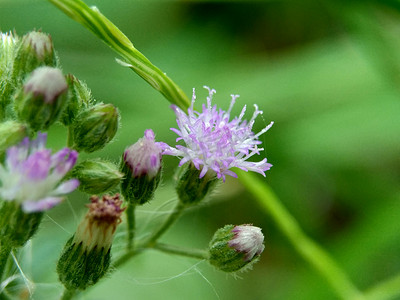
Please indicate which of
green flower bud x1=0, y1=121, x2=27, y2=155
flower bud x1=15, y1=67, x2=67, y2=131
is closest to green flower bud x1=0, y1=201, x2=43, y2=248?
green flower bud x1=0, y1=121, x2=27, y2=155

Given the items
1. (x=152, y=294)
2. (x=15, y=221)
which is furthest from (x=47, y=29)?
(x=15, y=221)

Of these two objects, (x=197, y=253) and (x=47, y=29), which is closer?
(x=197, y=253)

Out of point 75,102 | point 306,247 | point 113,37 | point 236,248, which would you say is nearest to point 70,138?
point 75,102

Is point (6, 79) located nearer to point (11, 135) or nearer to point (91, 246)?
point (11, 135)

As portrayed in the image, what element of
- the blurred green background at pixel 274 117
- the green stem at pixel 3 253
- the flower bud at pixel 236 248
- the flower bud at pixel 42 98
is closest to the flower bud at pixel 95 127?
the flower bud at pixel 42 98

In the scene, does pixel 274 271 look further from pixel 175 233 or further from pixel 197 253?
pixel 197 253

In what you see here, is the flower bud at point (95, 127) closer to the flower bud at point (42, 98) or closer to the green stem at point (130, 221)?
the flower bud at point (42, 98)

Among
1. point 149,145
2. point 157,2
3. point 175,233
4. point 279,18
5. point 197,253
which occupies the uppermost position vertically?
point 279,18

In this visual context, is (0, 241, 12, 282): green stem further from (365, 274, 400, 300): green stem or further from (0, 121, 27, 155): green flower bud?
(365, 274, 400, 300): green stem
